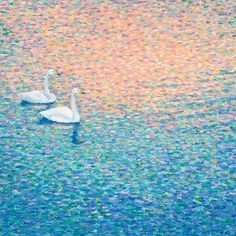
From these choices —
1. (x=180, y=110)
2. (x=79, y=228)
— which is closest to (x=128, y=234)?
(x=79, y=228)

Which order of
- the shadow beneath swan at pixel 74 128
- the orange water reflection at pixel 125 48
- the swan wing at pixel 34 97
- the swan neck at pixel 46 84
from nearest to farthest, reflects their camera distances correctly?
1. the shadow beneath swan at pixel 74 128
2. the swan wing at pixel 34 97
3. the swan neck at pixel 46 84
4. the orange water reflection at pixel 125 48

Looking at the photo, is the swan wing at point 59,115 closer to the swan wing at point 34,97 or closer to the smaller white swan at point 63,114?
the smaller white swan at point 63,114

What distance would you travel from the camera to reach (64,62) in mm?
13031

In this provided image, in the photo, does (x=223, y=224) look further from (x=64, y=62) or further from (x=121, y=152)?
(x=64, y=62)

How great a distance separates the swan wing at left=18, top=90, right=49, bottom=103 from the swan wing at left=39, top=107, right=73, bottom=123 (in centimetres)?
66

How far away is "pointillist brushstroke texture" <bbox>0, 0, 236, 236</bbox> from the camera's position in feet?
26.5

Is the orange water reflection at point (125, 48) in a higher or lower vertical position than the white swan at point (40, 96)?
higher

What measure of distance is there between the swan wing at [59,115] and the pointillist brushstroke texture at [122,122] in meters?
0.16

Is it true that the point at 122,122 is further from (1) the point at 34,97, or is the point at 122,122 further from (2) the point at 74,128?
(1) the point at 34,97

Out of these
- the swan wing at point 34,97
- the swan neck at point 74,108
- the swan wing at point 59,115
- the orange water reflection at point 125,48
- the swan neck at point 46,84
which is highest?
the orange water reflection at point 125,48

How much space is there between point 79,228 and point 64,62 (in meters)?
5.84

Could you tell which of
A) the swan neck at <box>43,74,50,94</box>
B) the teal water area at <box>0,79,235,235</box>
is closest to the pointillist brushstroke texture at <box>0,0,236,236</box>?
the teal water area at <box>0,79,235,235</box>

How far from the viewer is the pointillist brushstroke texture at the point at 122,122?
8.07m

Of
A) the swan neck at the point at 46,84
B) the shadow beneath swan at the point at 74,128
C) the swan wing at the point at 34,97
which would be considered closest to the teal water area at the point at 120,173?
the shadow beneath swan at the point at 74,128
